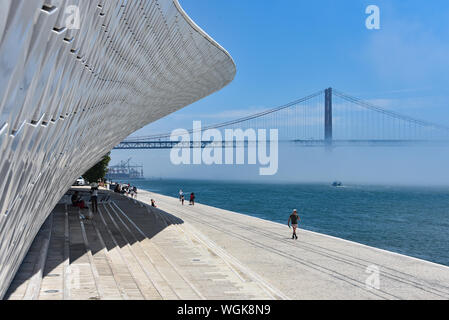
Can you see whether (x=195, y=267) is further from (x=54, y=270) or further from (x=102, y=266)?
(x=54, y=270)

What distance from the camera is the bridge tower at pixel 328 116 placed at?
3290 inches

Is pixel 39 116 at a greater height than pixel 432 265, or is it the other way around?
pixel 39 116

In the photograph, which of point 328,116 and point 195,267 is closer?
Result: point 195,267

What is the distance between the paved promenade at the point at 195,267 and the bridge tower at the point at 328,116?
68.1 metres

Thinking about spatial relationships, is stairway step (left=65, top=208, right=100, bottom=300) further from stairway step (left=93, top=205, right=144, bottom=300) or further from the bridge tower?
the bridge tower

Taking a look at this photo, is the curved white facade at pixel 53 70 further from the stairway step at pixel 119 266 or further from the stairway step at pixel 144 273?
the stairway step at pixel 144 273

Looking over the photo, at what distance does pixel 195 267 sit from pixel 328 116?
274 feet

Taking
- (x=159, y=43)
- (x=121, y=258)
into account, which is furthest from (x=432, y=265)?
(x=159, y=43)

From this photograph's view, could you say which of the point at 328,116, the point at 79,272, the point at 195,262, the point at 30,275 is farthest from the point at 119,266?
the point at 328,116

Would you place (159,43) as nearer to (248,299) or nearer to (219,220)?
(248,299)

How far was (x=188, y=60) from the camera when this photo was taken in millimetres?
13375

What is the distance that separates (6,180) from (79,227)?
10385mm

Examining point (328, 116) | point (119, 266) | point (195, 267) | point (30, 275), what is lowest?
point (195, 267)

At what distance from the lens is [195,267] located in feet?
35.5
